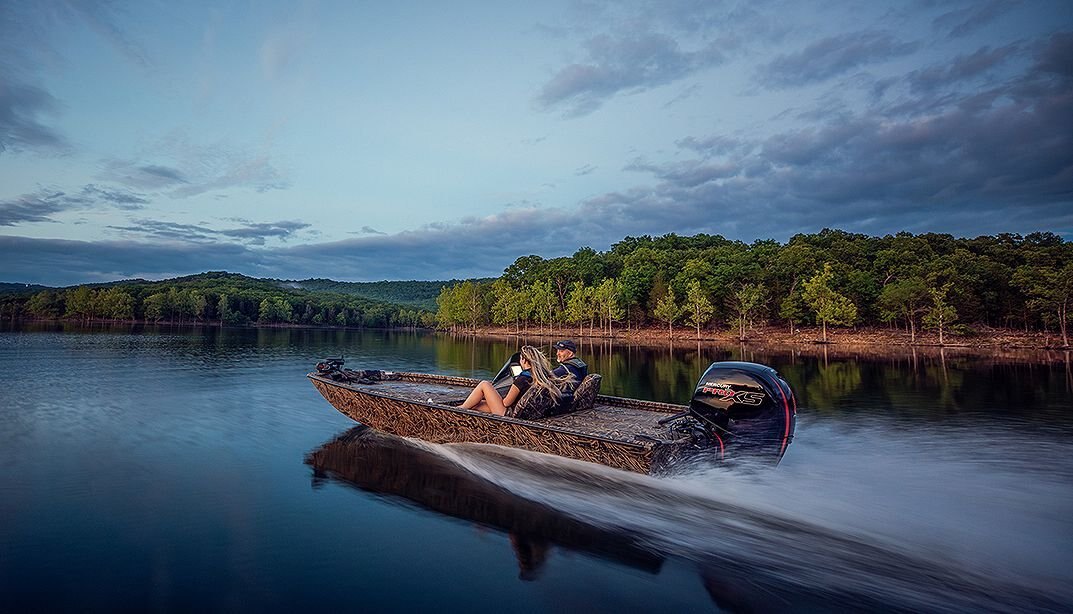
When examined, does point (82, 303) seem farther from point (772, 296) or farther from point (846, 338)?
point (846, 338)

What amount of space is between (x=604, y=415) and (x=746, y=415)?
2.96m

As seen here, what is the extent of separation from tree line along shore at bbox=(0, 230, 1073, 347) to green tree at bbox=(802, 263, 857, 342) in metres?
0.19

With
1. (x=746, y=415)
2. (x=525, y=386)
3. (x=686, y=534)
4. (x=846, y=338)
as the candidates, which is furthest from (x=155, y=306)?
(x=686, y=534)

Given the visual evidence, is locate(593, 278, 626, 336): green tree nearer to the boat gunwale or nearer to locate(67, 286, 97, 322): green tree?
the boat gunwale

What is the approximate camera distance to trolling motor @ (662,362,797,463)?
830 cm

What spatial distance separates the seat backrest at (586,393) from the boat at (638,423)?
0.02m

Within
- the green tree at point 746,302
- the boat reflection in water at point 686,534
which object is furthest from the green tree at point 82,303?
the boat reflection in water at point 686,534

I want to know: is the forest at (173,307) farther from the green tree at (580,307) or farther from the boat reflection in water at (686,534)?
the boat reflection in water at (686,534)

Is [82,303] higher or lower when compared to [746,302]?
higher

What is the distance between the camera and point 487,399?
9.55 m

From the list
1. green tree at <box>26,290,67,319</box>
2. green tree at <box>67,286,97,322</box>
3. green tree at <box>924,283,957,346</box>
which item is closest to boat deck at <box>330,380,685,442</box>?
green tree at <box>924,283,957,346</box>

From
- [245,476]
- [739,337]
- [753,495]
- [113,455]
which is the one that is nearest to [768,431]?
[753,495]

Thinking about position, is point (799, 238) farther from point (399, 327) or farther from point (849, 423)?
point (399, 327)

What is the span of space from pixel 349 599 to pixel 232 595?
47.0 inches
